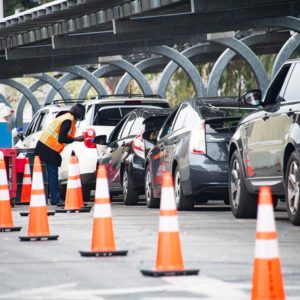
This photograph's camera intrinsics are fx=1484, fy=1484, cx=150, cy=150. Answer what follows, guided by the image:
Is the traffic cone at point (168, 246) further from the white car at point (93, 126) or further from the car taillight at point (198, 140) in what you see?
the white car at point (93, 126)

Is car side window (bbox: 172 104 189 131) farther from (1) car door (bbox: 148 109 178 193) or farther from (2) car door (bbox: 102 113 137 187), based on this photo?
(2) car door (bbox: 102 113 137 187)

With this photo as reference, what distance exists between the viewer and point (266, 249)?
8336mm

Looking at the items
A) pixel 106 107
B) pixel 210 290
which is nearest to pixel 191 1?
pixel 106 107

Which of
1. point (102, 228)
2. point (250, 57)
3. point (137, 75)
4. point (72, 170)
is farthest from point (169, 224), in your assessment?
point (137, 75)

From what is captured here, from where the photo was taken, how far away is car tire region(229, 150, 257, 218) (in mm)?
17362

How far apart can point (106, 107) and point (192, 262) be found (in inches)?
564

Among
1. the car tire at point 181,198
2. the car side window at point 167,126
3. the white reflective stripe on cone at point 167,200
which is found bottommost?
the car tire at point 181,198

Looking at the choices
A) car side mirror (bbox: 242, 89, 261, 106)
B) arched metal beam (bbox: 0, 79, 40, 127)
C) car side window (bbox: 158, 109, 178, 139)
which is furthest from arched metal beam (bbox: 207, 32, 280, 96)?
arched metal beam (bbox: 0, 79, 40, 127)

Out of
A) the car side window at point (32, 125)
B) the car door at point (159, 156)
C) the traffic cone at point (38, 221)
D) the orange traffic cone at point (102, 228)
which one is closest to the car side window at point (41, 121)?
the car side window at point (32, 125)

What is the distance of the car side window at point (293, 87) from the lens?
52.1 ft

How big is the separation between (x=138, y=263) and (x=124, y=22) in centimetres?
1862

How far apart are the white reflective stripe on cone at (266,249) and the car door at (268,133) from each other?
7184 mm

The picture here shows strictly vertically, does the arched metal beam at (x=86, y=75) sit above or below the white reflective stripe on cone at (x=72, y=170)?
below

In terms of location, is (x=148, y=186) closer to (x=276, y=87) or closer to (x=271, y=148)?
(x=276, y=87)
